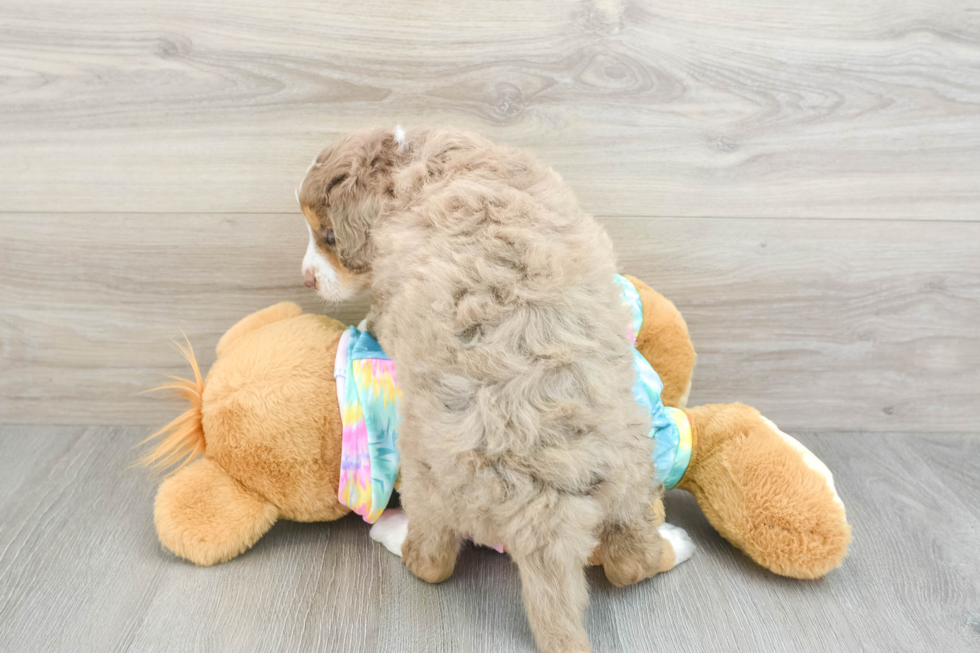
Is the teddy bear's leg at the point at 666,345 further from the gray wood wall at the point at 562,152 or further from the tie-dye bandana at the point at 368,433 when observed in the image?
the tie-dye bandana at the point at 368,433

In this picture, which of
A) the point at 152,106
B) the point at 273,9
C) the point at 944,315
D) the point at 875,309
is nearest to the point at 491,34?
the point at 273,9

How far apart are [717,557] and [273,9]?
965 mm

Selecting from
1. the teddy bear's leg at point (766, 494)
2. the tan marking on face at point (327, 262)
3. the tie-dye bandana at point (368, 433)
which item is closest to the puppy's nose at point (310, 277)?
the tan marking on face at point (327, 262)

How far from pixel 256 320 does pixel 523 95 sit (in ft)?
1.70

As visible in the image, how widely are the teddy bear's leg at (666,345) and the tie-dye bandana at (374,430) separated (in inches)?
4.0

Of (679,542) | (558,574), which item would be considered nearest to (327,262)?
(558,574)

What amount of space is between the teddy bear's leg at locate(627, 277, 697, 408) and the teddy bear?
0.08 meters

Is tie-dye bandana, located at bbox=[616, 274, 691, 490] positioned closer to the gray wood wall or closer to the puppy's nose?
the gray wood wall

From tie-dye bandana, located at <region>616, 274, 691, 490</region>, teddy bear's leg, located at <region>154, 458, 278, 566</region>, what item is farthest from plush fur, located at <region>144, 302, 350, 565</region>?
tie-dye bandana, located at <region>616, 274, 691, 490</region>

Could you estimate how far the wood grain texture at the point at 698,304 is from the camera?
988 mm

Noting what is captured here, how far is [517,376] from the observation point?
0.58 m

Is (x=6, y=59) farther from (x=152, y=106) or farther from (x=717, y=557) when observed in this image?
(x=717, y=557)

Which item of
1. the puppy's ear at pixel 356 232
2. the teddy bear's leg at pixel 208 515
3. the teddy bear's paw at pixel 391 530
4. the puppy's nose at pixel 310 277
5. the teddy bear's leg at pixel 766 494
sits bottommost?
the teddy bear's paw at pixel 391 530

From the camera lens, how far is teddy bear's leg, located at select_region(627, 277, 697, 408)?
0.92 metres
